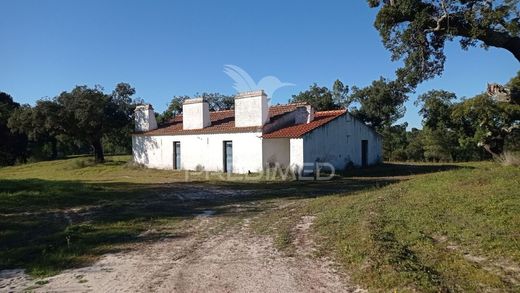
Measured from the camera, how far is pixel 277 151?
24.7m

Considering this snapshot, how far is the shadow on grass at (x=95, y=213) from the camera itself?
775 cm

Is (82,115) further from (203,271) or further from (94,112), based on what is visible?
(203,271)

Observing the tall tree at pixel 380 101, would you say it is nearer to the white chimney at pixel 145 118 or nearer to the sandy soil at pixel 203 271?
the white chimney at pixel 145 118

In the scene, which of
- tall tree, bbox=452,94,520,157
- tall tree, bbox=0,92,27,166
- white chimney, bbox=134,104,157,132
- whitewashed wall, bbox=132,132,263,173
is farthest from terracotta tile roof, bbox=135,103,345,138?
tall tree, bbox=0,92,27,166

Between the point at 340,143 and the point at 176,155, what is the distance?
38.2 feet

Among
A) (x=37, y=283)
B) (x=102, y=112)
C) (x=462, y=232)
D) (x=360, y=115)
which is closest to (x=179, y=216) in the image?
(x=37, y=283)

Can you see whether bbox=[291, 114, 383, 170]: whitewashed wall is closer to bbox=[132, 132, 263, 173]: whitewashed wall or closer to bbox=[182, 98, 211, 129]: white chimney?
bbox=[132, 132, 263, 173]: whitewashed wall

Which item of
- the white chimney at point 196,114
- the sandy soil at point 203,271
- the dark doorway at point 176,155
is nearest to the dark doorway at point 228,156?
the white chimney at point 196,114

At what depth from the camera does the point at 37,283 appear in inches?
236

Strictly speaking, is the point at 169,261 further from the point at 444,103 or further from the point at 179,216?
the point at 444,103

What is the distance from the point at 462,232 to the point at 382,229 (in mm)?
1333

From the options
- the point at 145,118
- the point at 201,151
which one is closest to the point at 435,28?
the point at 201,151

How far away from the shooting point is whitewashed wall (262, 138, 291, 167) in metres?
24.4

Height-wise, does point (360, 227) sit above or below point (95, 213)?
above
